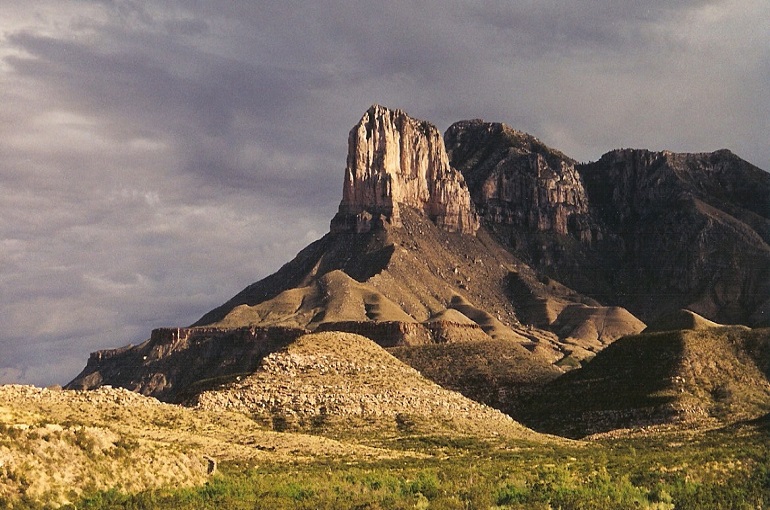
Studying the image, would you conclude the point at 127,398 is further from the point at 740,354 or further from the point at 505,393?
the point at 740,354

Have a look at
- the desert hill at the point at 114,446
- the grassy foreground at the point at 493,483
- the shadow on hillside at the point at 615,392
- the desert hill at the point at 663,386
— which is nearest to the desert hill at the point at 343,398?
the desert hill at the point at 114,446

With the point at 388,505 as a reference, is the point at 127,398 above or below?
above

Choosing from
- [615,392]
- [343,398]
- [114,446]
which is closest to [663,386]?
[615,392]

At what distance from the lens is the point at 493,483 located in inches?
1934

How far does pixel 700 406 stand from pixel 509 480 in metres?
62.4

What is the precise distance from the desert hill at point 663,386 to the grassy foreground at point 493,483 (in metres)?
37.6

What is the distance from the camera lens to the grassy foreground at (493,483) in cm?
4219

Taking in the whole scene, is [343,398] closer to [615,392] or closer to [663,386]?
[615,392]

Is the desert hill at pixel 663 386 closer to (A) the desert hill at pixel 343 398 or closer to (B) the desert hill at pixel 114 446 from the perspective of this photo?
(A) the desert hill at pixel 343 398

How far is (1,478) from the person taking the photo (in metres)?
41.9

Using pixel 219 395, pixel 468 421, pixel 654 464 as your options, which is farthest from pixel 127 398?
pixel 654 464

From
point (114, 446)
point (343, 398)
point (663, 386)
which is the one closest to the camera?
point (114, 446)

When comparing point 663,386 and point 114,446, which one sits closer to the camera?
point 114,446

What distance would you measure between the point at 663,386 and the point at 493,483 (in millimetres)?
68301
